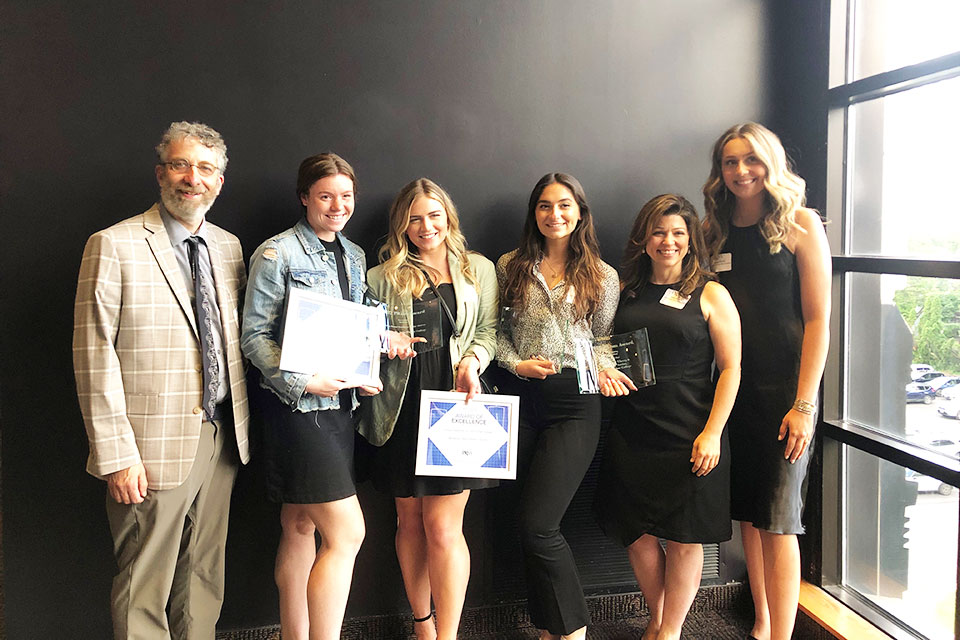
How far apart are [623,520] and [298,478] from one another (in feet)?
3.80

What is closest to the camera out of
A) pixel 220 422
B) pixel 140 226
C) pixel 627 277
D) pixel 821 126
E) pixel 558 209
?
pixel 140 226

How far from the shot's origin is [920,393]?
7.79ft

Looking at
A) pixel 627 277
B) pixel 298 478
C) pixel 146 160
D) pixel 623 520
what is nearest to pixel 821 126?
pixel 627 277

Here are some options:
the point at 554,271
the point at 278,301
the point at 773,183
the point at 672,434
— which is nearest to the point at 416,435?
the point at 278,301

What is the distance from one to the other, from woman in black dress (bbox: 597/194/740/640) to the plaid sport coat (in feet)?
Result: 4.55

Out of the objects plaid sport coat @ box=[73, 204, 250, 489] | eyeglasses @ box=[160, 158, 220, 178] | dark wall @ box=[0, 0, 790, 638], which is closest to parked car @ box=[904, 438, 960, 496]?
dark wall @ box=[0, 0, 790, 638]

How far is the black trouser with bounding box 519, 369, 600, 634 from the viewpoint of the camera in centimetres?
230

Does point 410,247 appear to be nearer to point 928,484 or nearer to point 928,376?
point 928,376

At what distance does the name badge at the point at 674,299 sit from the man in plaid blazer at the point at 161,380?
146 centimetres

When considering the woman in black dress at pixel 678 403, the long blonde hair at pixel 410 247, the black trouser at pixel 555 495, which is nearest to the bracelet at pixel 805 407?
the woman in black dress at pixel 678 403

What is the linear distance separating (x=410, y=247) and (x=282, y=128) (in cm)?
67

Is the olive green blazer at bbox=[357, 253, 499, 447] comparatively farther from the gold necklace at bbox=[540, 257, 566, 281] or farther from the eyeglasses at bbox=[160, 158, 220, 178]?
the eyeglasses at bbox=[160, 158, 220, 178]

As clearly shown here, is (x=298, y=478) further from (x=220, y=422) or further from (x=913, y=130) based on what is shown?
(x=913, y=130)

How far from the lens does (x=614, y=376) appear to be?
2.33m
